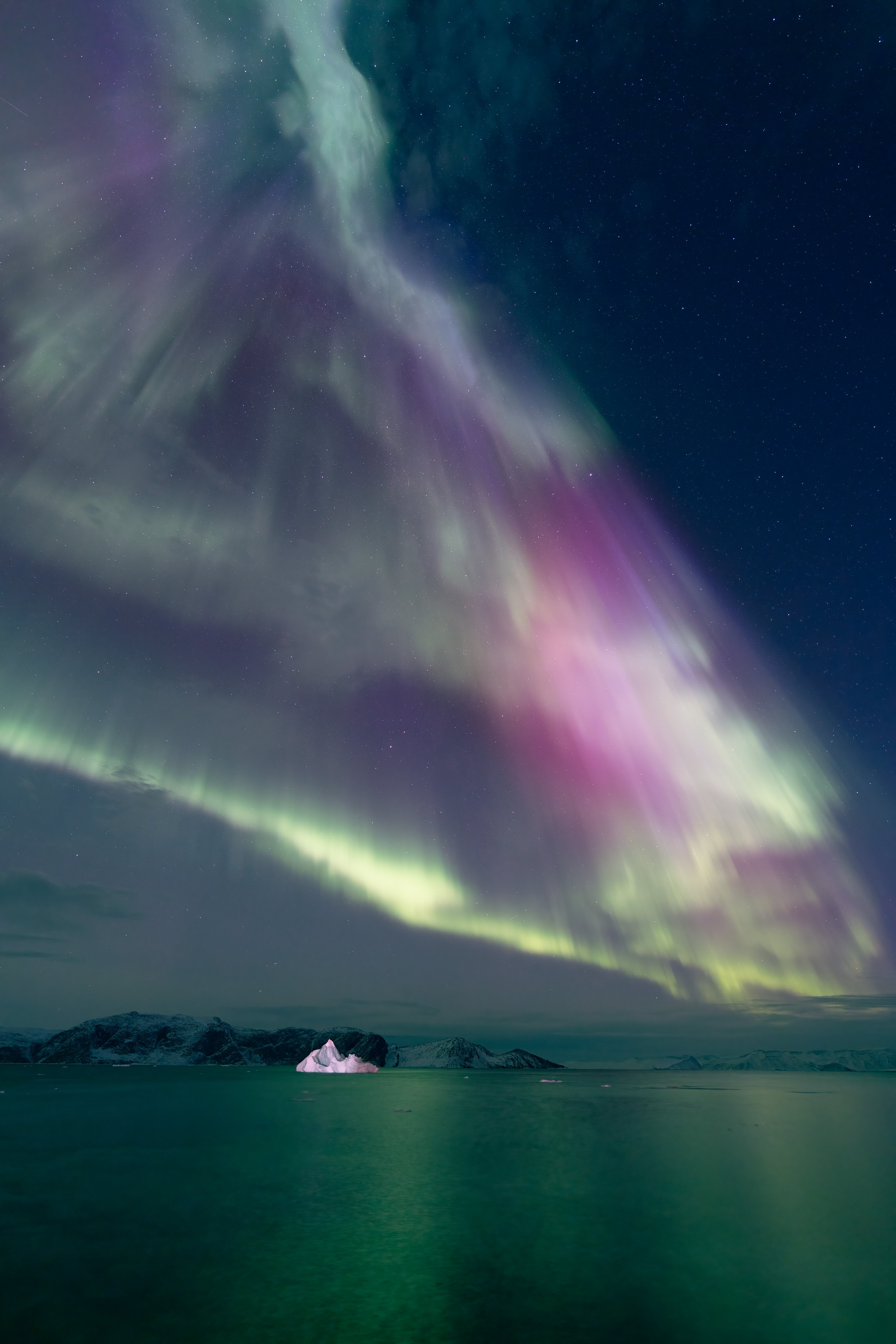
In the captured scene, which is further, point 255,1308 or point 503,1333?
point 255,1308

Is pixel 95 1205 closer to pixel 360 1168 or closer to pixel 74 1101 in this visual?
pixel 360 1168

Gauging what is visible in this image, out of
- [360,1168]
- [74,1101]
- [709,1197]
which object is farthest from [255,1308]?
[74,1101]

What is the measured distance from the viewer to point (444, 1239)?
103 ft

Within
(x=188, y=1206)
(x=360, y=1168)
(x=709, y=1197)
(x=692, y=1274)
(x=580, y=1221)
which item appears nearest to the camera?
(x=692, y=1274)

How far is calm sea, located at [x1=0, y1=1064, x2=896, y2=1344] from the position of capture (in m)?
21.2

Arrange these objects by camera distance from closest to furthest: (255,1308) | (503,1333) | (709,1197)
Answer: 1. (503,1333)
2. (255,1308)
3. (709,1197)

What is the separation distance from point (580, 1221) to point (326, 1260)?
533 inches

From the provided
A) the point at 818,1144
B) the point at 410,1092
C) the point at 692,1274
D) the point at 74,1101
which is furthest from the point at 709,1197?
the point at 410,1092

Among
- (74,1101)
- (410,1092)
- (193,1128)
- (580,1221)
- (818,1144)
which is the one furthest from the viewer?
(410,1092)

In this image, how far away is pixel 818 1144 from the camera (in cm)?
7375

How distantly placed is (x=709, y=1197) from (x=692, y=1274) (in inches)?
718

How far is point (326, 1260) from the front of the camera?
1097 inches

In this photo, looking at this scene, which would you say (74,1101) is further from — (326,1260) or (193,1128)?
(326,1260)

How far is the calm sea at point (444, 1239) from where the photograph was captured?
2120 cm
